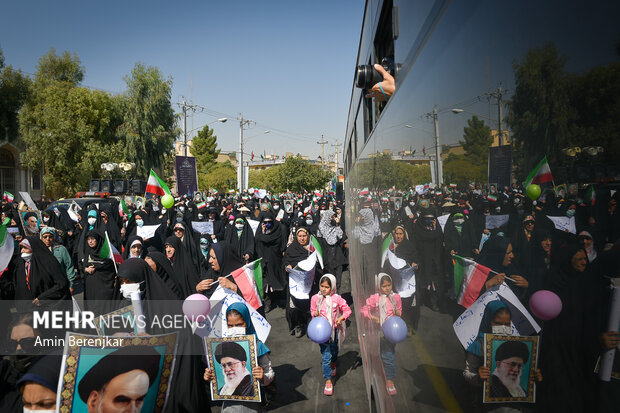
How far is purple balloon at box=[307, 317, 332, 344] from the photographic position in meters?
4.10

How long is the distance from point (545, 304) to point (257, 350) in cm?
290

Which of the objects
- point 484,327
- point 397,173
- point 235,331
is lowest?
point 235,331

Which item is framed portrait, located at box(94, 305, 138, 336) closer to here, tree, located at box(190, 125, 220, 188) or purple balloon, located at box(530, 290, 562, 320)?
purple balloon, located at box(530, 290, 562, 320)

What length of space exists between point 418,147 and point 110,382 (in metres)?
2.18

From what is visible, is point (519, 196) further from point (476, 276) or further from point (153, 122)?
point (153, 122)

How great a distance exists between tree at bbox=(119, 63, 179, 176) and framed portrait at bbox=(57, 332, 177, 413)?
29.1 metres

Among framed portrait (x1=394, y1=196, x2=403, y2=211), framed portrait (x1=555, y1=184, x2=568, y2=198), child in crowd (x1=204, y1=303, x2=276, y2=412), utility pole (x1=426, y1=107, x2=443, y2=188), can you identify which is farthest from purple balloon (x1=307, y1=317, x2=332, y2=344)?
framed portrait (x1=555, y1=184, x2=568, y2=198)

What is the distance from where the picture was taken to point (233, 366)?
3.15 meters

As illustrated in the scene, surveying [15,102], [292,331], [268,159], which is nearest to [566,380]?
[292,331]

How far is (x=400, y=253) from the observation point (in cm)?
181

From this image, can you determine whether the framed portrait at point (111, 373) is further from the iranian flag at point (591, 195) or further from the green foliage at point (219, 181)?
the green foliage at point (219, 181)

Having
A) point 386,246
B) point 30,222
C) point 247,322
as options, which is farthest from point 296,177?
point 386,246

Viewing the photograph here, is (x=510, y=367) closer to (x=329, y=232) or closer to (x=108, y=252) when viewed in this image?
(x=108, y=252)

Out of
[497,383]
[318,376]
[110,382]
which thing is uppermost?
[497,383]
